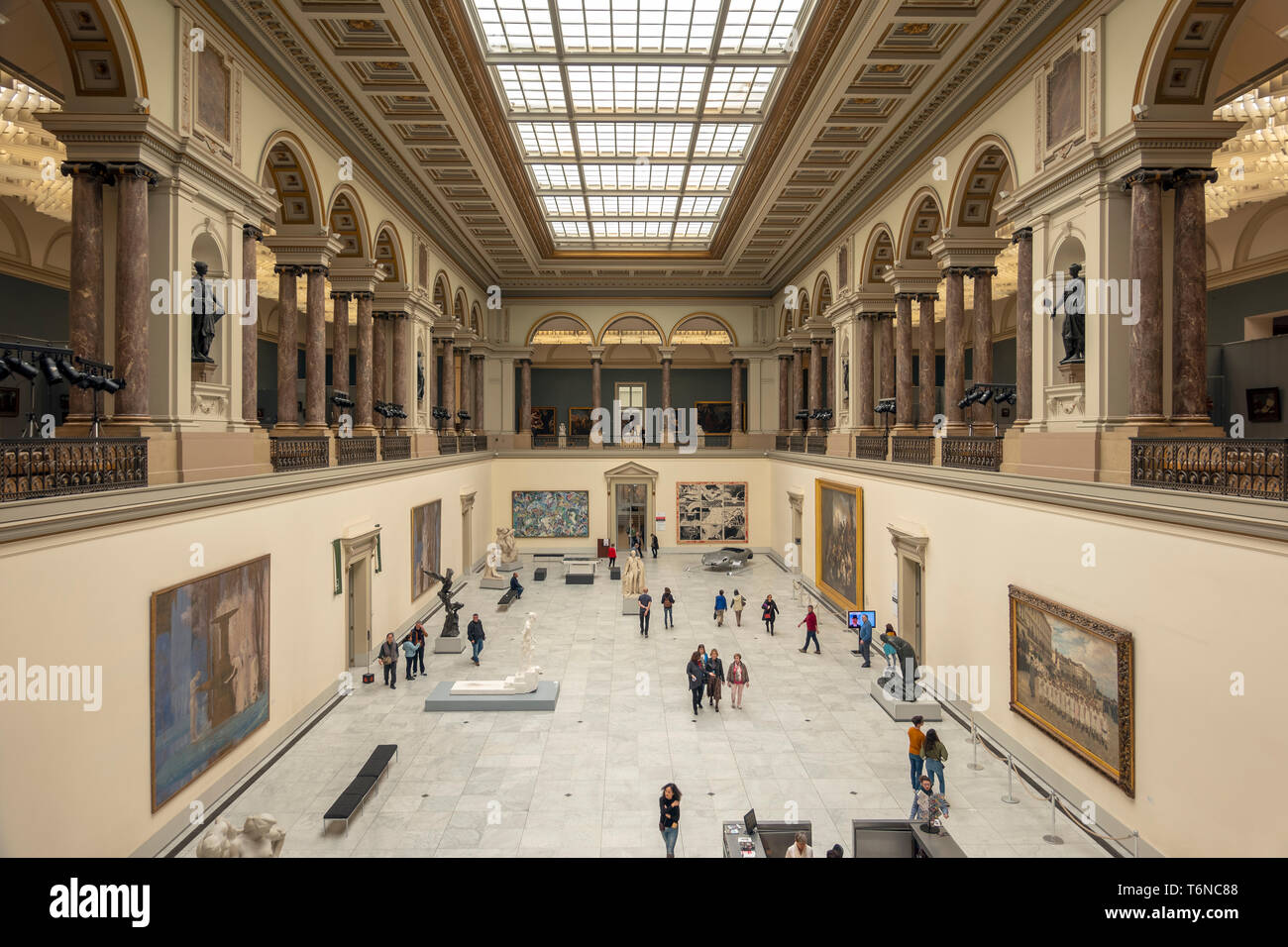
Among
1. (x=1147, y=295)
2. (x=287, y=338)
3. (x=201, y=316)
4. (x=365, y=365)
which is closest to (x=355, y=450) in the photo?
(x=287, y=338)

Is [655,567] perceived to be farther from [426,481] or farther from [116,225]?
[116,225]

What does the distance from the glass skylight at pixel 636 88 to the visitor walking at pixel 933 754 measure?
12.4m

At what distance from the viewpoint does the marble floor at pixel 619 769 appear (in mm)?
8703

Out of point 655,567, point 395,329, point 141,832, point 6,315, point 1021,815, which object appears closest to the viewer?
point 141,832

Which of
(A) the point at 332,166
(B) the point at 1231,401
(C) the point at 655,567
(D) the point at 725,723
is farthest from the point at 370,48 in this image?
(C) the point at 655,567

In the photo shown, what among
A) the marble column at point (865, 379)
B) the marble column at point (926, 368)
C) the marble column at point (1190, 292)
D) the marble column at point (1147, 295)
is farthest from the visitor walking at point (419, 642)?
the marble column at point (1190, 292)

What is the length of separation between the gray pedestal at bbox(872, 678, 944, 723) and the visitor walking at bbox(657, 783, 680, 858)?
586 centimetres

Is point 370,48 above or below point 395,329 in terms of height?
above

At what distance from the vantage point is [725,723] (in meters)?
12.5

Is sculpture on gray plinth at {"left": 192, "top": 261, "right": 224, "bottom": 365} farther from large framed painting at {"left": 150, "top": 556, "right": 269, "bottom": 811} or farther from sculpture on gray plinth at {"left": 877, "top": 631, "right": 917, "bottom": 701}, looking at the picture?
sculpture on gray plinth at {"left": 877, "top": 631, "right": 917, "bottom": 701}

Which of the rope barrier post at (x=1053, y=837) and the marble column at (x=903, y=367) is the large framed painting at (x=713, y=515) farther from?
the rope barrier post at (x=1053, y=837)

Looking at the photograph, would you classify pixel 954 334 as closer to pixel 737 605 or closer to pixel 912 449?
pixel 912 449

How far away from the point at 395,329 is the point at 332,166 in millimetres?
5381

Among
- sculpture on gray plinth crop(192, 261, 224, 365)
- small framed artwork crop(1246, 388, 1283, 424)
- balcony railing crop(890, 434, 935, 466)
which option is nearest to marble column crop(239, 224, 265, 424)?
sculpture on gray plinth crop(192, 261, 224, 365)
